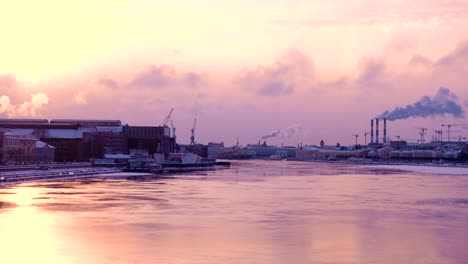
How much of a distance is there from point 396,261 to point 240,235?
7.45 metres

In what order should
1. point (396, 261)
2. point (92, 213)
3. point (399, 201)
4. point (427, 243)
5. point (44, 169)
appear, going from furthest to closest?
point (44, 169), point (399, 201), point (92, 213), point (427, 243), point (396, 261)

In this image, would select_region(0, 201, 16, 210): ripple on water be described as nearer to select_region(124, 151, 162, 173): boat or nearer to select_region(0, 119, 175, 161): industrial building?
select_region(124, 151, 162, 173): boat

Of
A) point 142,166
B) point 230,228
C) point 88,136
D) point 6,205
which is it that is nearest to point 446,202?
point 230,228

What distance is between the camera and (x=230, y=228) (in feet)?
105

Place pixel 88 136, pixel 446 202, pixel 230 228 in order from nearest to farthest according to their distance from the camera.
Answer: pixel 230 228
pixel 446 202
pixel 88 136

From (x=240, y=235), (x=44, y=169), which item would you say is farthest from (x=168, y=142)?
(x=240, y=235)

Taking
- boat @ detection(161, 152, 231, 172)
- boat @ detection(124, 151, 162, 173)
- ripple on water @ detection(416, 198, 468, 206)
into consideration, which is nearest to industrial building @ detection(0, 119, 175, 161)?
boat @ detection(161, 152, 231, 172)

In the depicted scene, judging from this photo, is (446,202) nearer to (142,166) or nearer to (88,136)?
(142,166)

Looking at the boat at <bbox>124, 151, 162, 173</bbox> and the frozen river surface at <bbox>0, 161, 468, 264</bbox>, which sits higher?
the boat at <bbox>124, 151, 162, 173</bbox>

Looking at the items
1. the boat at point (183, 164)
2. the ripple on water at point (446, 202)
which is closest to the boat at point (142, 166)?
the boat at point (183, 164)

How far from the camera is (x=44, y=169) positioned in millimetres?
86500

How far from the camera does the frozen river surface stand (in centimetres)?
2525

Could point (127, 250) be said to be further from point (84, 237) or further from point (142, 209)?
point (142, 209)

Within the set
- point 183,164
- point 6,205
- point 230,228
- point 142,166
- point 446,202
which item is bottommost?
point 230,228
